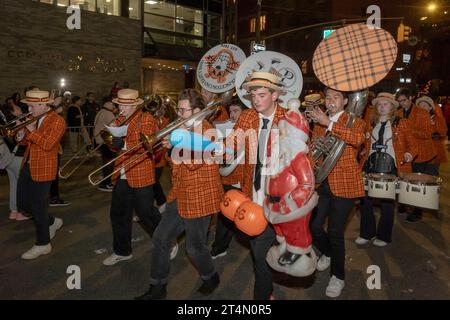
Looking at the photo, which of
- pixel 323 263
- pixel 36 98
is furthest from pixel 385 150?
pixel 36 98

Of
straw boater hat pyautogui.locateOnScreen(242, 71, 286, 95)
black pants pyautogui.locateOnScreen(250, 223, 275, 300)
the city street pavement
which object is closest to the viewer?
straw boater hat pyautogui.locateOnScreen(242, 71, 286, 95)

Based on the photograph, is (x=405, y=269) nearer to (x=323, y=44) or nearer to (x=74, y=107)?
(x=323, y=44)

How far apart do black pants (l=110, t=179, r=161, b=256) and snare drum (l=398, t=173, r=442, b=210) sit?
9.18ft

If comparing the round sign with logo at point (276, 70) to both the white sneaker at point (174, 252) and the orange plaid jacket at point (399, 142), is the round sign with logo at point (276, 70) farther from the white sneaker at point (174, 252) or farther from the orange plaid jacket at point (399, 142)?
the white sneaker at point (174, 252)

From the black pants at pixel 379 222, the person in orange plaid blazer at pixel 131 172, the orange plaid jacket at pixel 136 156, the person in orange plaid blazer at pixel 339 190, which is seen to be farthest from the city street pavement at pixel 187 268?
the orange plaid jacket at pixel 136 156

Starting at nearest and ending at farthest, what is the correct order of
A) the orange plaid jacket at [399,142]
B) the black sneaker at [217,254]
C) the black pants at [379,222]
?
the black sneaker at [217,254] < the orange plaid jacket at [399,142] < the black pants at [379,222]

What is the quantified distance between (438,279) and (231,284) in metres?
2.15

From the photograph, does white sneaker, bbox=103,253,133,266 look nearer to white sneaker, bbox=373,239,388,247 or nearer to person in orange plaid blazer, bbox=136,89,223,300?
person in orange plaid blazer, bbox=136,89,223,300

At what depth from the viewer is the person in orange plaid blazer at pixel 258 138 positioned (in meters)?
3.24

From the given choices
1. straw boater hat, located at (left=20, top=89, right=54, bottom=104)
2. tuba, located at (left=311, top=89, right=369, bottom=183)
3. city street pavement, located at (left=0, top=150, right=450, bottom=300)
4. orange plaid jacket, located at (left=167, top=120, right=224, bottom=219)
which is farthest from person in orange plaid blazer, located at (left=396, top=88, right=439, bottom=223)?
straw boater hat, located at (left=20, top=89, right=54, bottom=104)

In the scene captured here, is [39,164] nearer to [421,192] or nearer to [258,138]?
[258,138]

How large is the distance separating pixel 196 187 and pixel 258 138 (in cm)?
69

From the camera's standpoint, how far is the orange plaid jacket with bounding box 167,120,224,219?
141 inches

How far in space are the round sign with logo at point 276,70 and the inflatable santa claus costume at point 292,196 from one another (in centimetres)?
141
